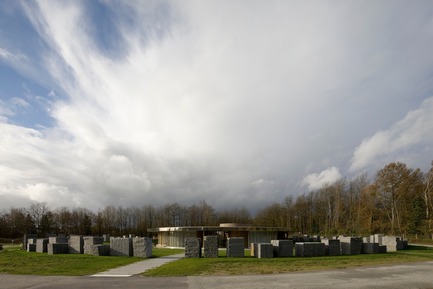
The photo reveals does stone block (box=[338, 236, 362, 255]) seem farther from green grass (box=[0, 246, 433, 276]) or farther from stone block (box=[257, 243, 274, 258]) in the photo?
stone block (box=[257, 243, 274, 258])

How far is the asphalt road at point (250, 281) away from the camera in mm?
15148

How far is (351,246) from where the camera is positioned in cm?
3170

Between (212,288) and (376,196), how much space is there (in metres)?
58.5

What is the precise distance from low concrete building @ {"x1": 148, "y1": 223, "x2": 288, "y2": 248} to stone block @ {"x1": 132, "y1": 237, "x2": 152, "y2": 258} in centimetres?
1655

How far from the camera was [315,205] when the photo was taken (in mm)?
92250

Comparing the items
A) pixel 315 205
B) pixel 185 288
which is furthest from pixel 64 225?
pixel 185 288

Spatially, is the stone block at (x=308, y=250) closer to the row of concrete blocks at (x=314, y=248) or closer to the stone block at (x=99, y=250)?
the row of concrete blocks at (x=314, y=248)

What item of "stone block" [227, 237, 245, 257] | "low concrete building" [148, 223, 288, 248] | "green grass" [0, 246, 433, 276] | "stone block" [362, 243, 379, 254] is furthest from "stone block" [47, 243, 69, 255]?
"stone block" [362, 243, 379, 254]

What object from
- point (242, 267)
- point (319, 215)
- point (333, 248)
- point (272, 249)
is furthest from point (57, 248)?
point (319, 215)

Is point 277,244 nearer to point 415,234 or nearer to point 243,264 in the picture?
point 243,264

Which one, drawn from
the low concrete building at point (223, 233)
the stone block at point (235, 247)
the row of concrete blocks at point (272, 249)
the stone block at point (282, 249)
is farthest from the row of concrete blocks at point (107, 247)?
the low concrete building at point (223, 233)

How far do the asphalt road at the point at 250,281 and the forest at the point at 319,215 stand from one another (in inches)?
1359

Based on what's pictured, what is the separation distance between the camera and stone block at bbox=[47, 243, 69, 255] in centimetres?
2978

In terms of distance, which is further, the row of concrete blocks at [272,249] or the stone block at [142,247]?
the stone block at [142,247]
